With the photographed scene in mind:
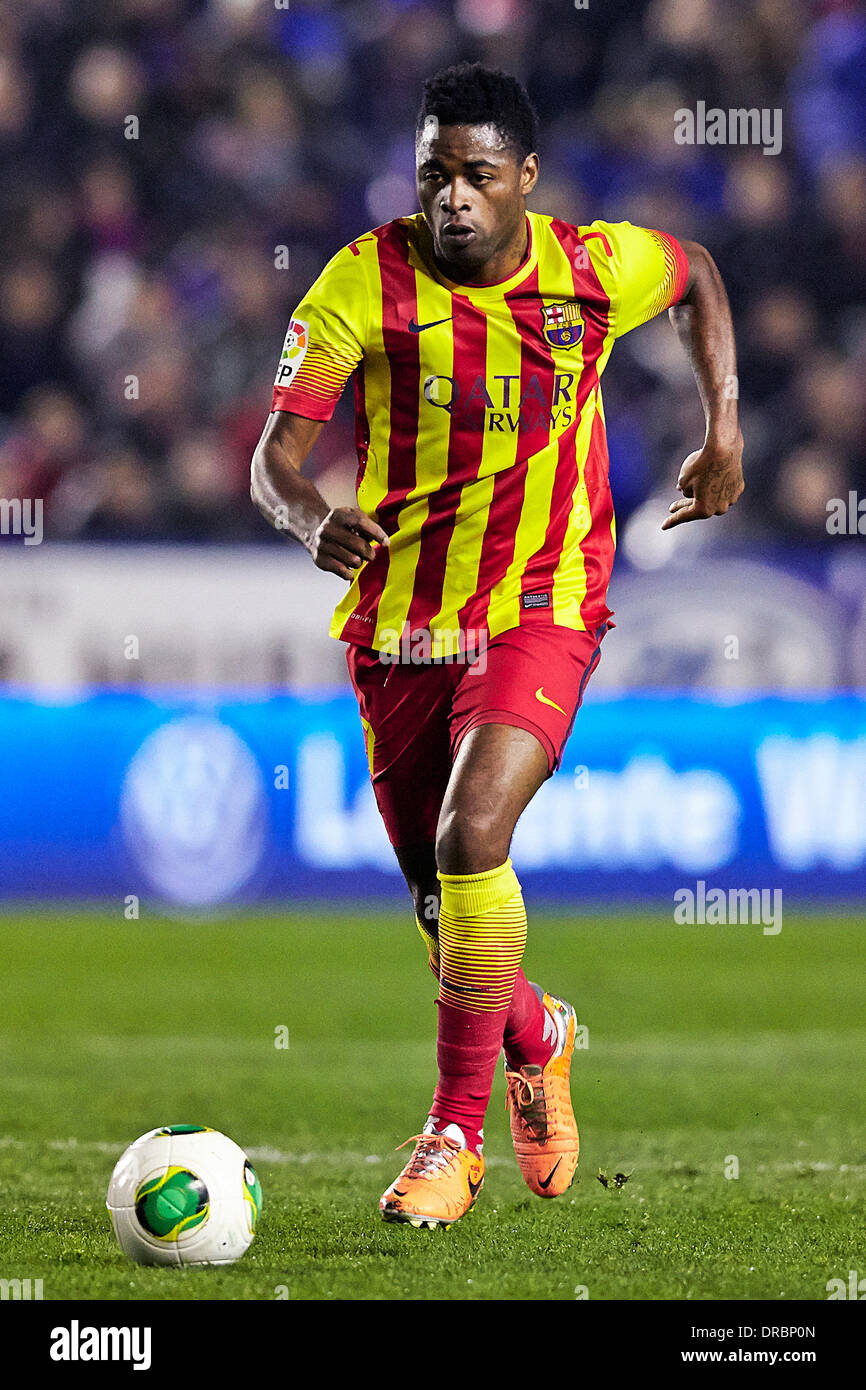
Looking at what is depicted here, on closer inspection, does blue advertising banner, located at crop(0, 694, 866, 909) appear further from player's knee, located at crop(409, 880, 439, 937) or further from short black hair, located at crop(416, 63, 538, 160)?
short black hair, located at crop(416, 63, 538, 160)

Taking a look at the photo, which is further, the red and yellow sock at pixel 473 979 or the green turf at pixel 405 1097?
the red and yellow sock at pixel 473 979

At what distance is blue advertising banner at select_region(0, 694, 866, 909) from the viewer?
26.6 feet

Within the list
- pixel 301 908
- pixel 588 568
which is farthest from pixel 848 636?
pixel 588 568

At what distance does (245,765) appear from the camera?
812 cm

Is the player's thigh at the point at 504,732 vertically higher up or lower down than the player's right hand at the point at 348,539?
lower down

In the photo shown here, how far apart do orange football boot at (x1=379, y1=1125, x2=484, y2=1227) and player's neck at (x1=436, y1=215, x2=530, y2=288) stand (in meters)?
1.77

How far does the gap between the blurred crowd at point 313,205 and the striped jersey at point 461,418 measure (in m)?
5.35

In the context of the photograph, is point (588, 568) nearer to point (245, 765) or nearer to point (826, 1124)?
point (826, 1124)

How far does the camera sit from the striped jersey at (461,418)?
12.4 feet

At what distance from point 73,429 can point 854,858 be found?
184 inches

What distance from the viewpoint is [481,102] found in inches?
145
